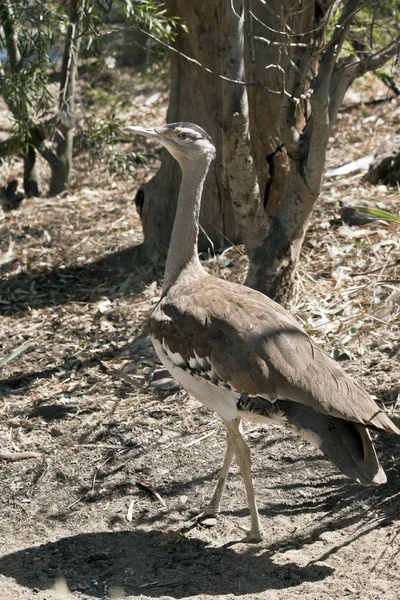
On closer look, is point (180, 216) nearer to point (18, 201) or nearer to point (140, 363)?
point (140, 363)

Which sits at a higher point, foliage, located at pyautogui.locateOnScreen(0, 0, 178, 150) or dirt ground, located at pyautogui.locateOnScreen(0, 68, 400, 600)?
foliage, located at pyautogui.locateOnScreen(0, 0, 178, 150)

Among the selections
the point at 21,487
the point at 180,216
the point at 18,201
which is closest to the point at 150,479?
the point at 21,487

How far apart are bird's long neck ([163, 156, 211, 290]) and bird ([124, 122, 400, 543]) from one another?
15 centimetres

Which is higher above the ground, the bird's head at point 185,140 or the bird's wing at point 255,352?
the bird's head at point 185,140

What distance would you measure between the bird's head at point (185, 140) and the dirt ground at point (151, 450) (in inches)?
44.7

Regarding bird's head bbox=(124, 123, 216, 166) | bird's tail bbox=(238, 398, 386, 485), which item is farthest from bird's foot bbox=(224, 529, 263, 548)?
bird's head bbox=(124, 123, 216, 166)

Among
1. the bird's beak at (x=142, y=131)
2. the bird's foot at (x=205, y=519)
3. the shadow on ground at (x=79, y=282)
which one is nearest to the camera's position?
the bird's foot at (x=205, y=519)

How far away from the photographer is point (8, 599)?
3.75 meters

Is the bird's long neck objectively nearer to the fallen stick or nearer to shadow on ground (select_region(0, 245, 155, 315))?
the fallen stick

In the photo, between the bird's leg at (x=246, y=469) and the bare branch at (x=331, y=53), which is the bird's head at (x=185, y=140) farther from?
the bird's leg at (x=246, y=469)

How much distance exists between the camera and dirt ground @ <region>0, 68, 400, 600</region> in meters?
3.94

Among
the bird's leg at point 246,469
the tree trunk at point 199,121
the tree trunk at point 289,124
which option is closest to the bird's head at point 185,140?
the tree trunk at point 289,124

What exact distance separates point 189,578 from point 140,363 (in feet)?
7.37

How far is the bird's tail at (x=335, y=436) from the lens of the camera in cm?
372
